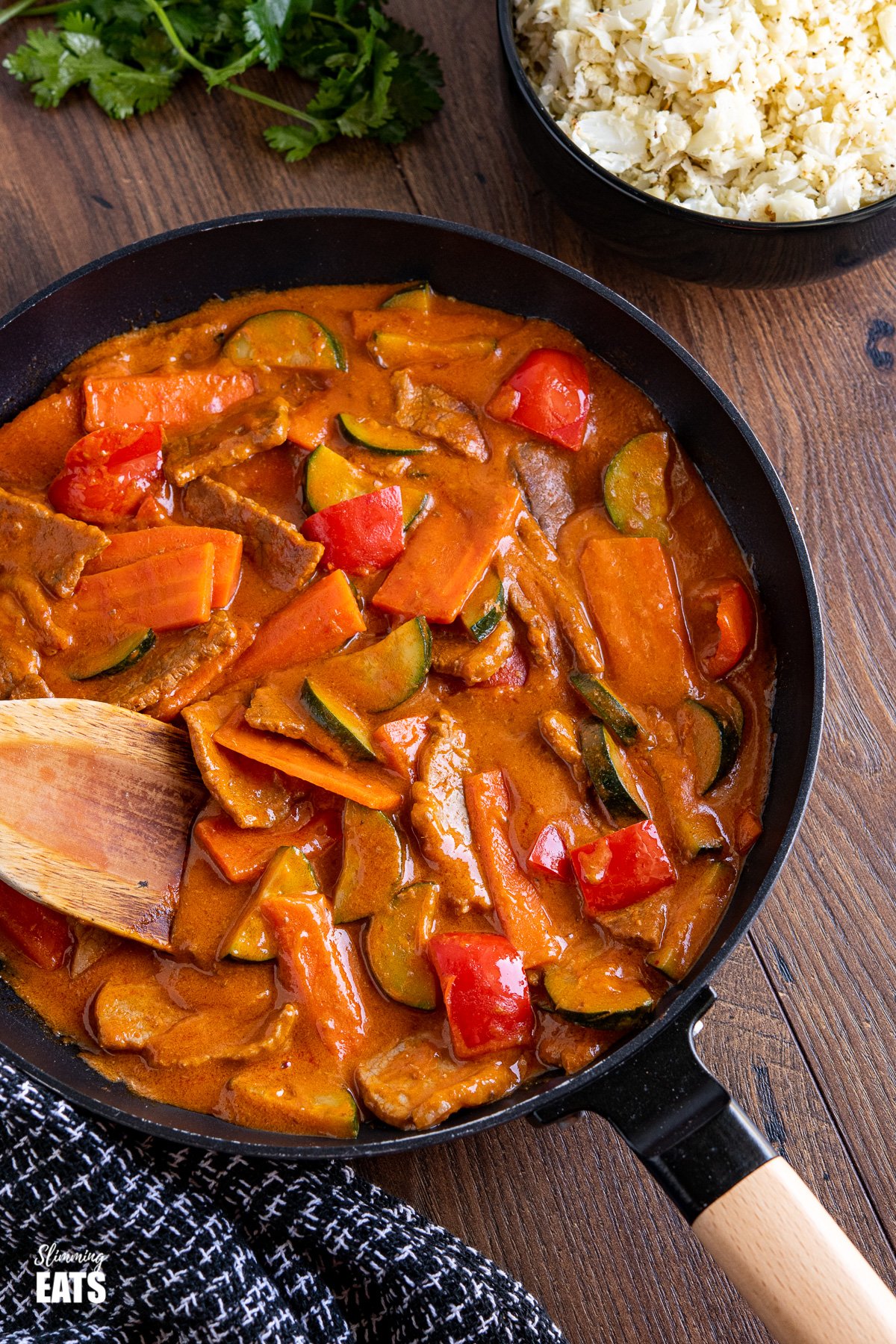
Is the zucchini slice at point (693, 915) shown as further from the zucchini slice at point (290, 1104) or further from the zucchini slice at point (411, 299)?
the zucchini slice at point (411, 299)

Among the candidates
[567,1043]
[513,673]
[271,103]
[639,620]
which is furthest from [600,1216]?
[271,103]

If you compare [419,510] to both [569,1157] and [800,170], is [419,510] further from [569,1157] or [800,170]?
[569,1157]

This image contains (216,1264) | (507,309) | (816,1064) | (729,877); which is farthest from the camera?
(507,309)

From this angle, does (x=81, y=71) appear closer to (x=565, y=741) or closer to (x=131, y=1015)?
(x=565, y=741)

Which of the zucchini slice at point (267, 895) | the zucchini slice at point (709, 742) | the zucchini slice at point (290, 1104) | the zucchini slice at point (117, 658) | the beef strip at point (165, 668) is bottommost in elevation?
the zucchini slice at point (290, 1104)

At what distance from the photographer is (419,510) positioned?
2.88 meters

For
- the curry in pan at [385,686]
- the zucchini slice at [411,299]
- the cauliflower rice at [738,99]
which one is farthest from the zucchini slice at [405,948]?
the cauliflower rice at [738,99]

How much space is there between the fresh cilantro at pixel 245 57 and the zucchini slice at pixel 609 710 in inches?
66.9

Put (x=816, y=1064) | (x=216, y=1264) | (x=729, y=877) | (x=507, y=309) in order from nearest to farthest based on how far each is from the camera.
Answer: (x=216, y=1264)
(x=729, y=877)
(x=816, y=1064)
(x=507, y=309)

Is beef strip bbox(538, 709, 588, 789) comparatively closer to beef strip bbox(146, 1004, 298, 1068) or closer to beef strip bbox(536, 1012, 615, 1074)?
beef strip bbox(536, 1012, 615, 1074)

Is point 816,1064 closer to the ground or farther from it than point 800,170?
closer to the ground

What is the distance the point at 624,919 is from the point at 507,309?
168 cm

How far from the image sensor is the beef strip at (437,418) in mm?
2934

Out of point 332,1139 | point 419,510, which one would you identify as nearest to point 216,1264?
point 332,1139
